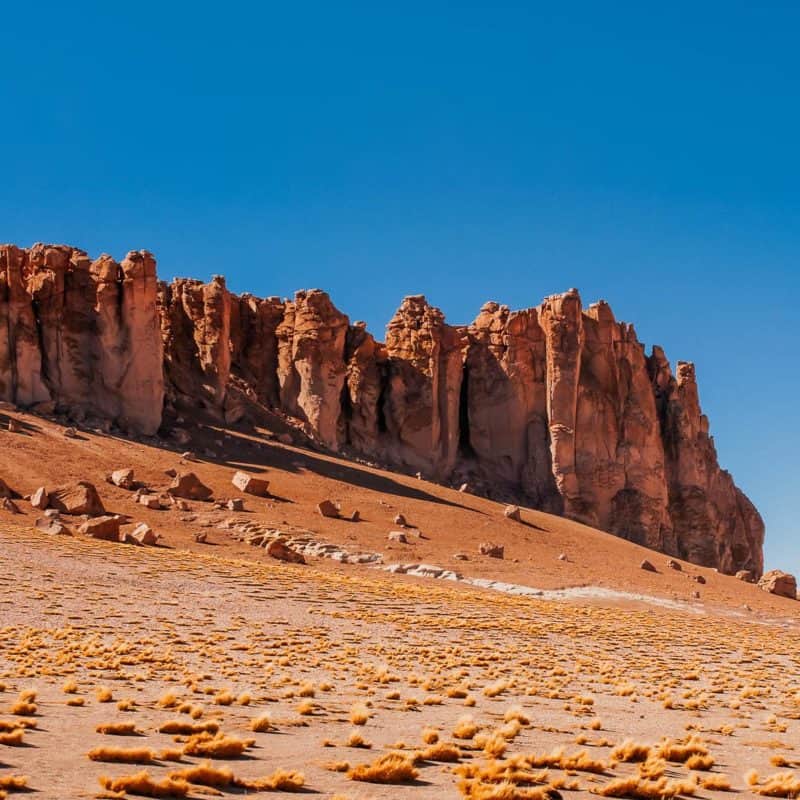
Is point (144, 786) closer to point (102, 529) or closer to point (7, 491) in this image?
point (102, 529)

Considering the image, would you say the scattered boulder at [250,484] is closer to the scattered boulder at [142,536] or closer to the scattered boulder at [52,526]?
the scattered boulder at [142,536]

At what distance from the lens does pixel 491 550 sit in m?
54.6

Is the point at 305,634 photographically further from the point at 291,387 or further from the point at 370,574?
the point at 291,387

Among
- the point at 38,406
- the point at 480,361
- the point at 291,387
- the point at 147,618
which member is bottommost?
the point at 147,618

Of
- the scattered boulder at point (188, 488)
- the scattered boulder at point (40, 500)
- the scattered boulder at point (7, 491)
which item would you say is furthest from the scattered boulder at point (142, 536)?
the scattered boulder at point (188, 488)

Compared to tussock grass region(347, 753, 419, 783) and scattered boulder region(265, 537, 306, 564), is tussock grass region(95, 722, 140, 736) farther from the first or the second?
scattered boulder region(265, 537, 306, 564)

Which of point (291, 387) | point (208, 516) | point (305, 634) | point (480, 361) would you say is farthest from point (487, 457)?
point (305, 634)

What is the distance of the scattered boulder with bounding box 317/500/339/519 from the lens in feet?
182

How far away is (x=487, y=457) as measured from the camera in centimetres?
8544

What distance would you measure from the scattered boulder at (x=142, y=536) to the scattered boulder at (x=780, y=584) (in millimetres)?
36867

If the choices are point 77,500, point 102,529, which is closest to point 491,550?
point 102,529

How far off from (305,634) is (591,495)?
57.7m

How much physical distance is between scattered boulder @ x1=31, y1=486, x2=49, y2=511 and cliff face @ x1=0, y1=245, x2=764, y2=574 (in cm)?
1617

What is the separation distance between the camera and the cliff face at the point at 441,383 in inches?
2569
